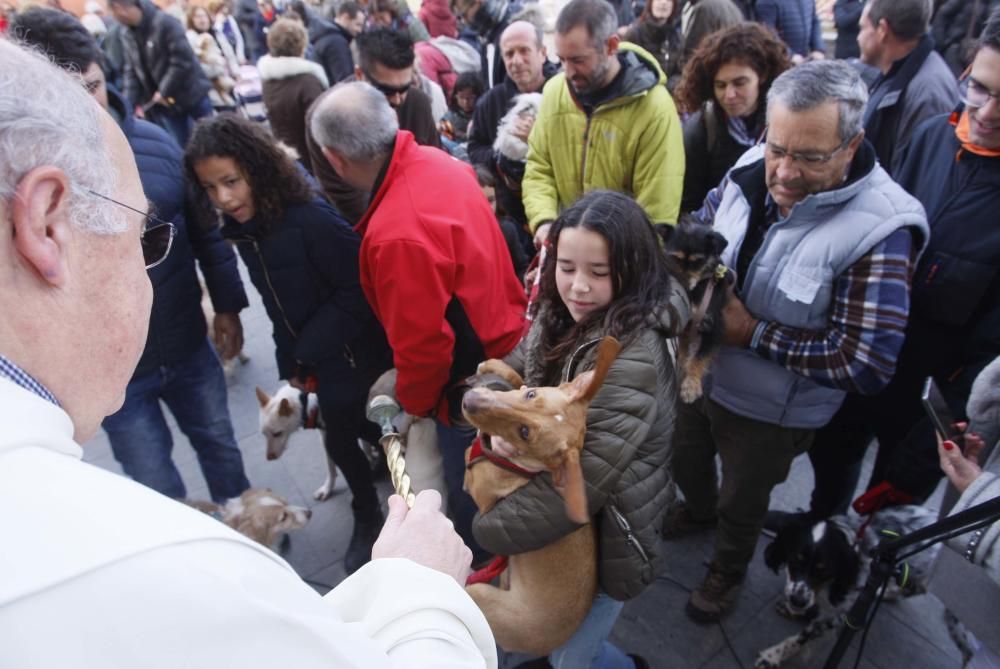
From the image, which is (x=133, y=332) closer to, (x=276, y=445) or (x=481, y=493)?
(x=481, y=493)

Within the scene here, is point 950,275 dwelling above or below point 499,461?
above

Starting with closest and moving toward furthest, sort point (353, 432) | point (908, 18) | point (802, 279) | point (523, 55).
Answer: point (802, 279)
point (353, 432)
point (908, 18)
point (523, 55)

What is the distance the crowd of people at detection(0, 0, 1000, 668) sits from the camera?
66cm

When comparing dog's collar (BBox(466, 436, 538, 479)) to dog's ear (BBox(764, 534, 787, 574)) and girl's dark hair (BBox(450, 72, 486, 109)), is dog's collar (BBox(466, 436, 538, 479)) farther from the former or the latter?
girl's dark hair (BBox(450, 72, 486, 109))

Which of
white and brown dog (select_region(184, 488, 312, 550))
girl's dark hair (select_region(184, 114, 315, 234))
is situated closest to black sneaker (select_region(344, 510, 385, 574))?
white and brown dog (select_region(184, 488, 312, 550))

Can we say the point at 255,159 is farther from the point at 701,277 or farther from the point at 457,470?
the point at 701,277

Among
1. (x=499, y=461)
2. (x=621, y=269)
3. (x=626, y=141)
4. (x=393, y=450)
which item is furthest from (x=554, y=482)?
(x=626, y=141)

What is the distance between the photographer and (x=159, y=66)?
6.51m

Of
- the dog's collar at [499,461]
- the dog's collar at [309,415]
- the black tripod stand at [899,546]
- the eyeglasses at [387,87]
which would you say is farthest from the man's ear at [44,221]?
the eyeglasses at [387,87]

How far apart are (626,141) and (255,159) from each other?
191 centimetres

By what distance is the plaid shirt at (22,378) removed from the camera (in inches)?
26.8

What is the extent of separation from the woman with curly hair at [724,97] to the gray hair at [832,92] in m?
1.30

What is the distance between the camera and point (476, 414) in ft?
5.10

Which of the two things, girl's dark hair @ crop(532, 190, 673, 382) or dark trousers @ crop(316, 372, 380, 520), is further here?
dark trousers @ crop(316, 372, 380, 520)
